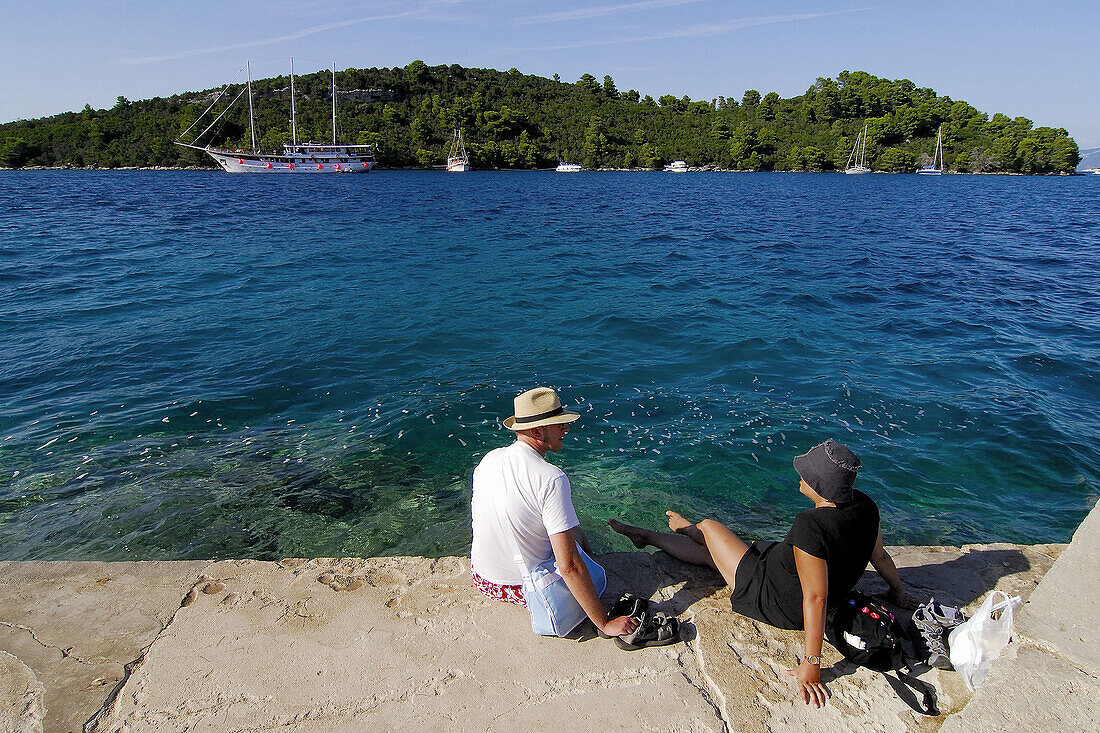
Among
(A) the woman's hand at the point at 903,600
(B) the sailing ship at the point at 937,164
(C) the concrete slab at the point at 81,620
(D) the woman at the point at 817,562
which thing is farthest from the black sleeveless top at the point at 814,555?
(B) the sailing ship at the point at 937,164

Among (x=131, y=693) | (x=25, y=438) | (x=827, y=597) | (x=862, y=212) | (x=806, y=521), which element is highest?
(x=862, y=212)

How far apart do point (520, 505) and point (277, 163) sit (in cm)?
10202

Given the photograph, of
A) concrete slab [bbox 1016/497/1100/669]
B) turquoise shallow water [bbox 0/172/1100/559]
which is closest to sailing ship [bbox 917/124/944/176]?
turquoise shallow water [bbox 0/172/1100/559]

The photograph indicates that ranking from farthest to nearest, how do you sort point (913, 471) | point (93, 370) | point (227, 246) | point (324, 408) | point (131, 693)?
point (227, 246), point (93, 370), point (324, 408), point (913, 471), point (131, 693)

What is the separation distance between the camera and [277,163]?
91688mm

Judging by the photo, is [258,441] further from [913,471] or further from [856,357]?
[856,357]

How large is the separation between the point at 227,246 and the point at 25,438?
17.7 meters

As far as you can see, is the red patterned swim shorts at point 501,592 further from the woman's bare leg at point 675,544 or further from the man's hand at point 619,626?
the woman's bare leg at point 675,544

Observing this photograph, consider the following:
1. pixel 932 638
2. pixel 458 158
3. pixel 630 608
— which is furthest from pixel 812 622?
pixel 458 158

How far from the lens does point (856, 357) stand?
11914mm

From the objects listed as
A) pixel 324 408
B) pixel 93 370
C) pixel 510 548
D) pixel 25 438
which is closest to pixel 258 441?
pixel 324 408

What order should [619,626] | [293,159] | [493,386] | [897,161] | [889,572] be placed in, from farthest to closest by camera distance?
1. [897,161]
2. [293,159]
3. [493,386]
4. [889,572]
5. [619,626]

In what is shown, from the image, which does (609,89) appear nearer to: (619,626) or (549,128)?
(549,128)

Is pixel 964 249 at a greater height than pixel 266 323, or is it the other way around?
pixel 964 249
